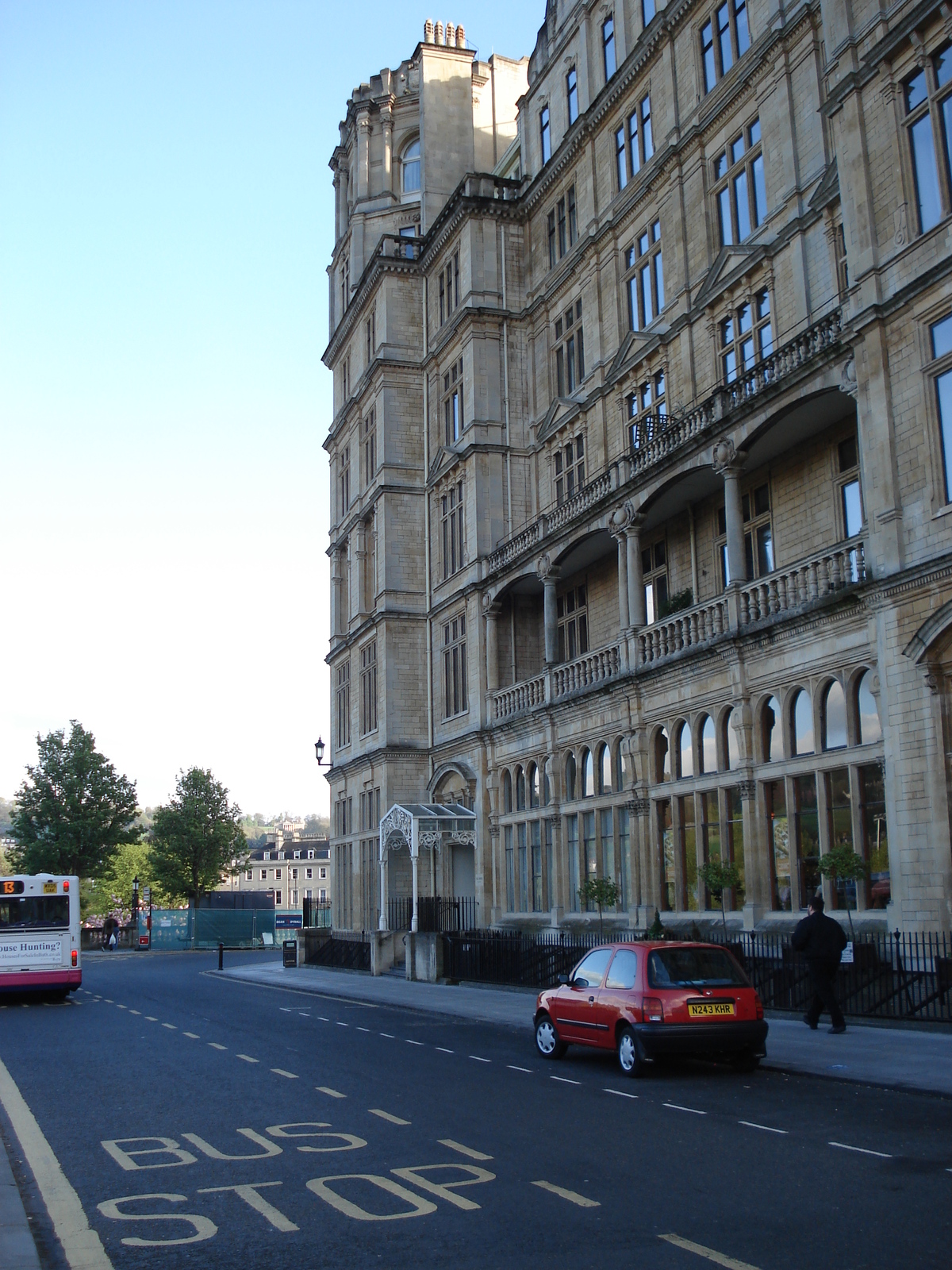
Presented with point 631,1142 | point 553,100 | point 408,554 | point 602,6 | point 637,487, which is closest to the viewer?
point 631,1142

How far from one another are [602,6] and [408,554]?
19005 millimetres

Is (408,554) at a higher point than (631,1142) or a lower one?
higher

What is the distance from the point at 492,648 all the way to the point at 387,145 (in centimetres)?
2630

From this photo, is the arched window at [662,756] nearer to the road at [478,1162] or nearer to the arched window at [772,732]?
the arched window at [772,732]

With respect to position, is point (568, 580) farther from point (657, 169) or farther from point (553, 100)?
point (553, 100)

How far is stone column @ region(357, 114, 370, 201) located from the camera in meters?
53.2

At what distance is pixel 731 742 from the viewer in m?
25.1

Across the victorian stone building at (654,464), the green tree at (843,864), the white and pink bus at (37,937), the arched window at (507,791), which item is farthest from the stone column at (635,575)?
the white and pink bus at (37,937)

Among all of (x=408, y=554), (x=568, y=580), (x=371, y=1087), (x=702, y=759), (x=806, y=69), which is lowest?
(x=371, y=1087)

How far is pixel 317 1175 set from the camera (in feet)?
29.2

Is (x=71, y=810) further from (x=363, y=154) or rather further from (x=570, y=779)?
(x=570, y=779)

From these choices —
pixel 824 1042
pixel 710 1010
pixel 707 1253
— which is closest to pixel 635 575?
pixel 824 1042

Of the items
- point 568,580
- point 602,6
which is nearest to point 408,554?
point 568,580

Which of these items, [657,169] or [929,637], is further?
[657,169]
